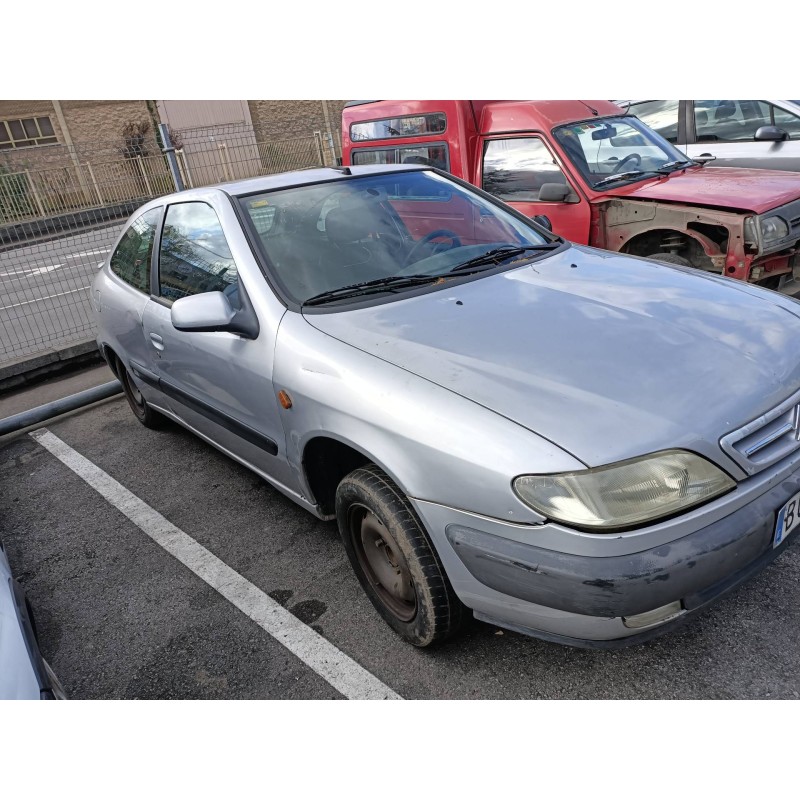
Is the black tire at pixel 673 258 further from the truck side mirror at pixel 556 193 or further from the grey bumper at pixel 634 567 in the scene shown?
the grey bumper at pixel 634 567

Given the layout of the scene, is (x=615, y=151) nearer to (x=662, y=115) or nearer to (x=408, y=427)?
(x=662, y=115)

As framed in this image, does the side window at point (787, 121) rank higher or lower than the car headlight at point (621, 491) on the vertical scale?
higher

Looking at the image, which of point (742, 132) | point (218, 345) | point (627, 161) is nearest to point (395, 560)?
point (218, 345)

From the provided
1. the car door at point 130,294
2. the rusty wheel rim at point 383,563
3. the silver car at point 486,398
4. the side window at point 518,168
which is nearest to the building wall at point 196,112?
the side window at point 518,168

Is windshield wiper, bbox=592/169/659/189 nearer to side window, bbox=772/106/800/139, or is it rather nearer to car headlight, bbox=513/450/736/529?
side window, bbox=772/106/800/139

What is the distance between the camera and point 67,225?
252 inches

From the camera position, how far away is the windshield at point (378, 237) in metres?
2.77

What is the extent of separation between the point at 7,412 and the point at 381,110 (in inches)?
169

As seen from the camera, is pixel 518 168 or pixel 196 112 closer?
pixel 518 168

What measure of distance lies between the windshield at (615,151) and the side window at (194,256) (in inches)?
120

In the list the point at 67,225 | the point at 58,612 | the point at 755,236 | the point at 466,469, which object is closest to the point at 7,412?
the point at 67,225

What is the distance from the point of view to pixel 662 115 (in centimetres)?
690

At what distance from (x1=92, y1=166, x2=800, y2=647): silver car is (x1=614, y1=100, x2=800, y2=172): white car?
4.08 m

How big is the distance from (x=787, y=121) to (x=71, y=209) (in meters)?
6.85
